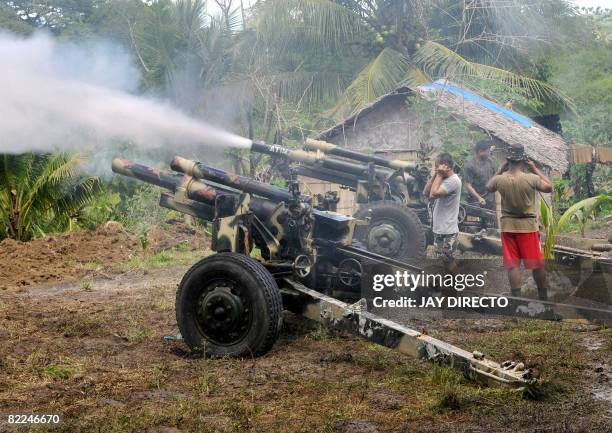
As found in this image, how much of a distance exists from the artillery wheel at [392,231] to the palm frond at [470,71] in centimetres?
1072

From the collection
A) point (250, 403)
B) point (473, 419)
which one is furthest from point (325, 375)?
point (473, 419)

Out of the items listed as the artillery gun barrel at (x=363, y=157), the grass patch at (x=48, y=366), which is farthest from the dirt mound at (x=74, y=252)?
the grass patch at (x=48, y=366)

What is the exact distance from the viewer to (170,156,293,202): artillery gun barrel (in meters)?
8.22

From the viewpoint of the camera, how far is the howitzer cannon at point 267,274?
6594 millimetres

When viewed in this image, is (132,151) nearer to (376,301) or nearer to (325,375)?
(376,301)

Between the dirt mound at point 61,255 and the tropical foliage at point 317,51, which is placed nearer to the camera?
the dirt mound at point 61,255

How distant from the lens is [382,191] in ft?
42.5

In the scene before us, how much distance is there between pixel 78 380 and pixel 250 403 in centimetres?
152

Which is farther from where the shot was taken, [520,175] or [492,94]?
[492,94]

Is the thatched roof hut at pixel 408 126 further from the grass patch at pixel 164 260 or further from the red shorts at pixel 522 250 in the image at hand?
the red shorts at pixel 522 250

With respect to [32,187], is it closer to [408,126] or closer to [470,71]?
[408,126]

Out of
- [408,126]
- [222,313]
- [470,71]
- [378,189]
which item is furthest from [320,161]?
[470,71]

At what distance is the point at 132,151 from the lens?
16.7 meters

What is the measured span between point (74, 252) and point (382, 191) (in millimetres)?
5473
